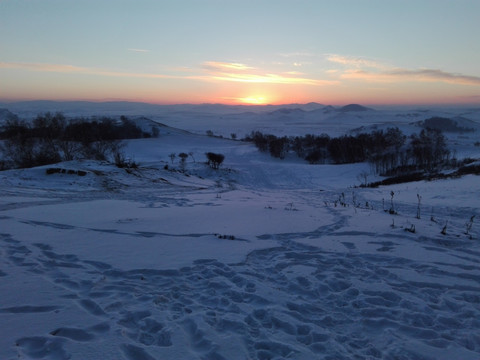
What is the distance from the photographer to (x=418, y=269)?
5.31 m

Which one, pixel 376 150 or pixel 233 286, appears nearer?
pixel 233 286

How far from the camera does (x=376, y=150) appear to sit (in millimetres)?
66438

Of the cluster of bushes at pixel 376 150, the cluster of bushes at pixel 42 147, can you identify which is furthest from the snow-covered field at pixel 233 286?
the cluster of bushes at pixel 376 150

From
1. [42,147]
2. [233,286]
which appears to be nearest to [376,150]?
[42,147]

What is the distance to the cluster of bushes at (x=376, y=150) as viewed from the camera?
2131 inches

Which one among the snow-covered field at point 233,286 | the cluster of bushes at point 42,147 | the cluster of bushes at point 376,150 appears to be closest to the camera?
the snow-covered field at point 233,286

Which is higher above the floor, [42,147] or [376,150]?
[42,147]

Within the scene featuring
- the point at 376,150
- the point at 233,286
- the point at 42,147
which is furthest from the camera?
the point at 376,150

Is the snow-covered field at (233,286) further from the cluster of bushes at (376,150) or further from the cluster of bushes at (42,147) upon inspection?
the cluster of bushes at (376,150)

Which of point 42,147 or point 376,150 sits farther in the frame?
point 376,150

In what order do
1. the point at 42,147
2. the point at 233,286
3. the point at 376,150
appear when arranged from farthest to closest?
the point at 376,150 < the point at 42,147 < the point at 233,286

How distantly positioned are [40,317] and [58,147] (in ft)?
132

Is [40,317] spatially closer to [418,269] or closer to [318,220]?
[418,269]

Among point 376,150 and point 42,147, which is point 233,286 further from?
point 376,150
